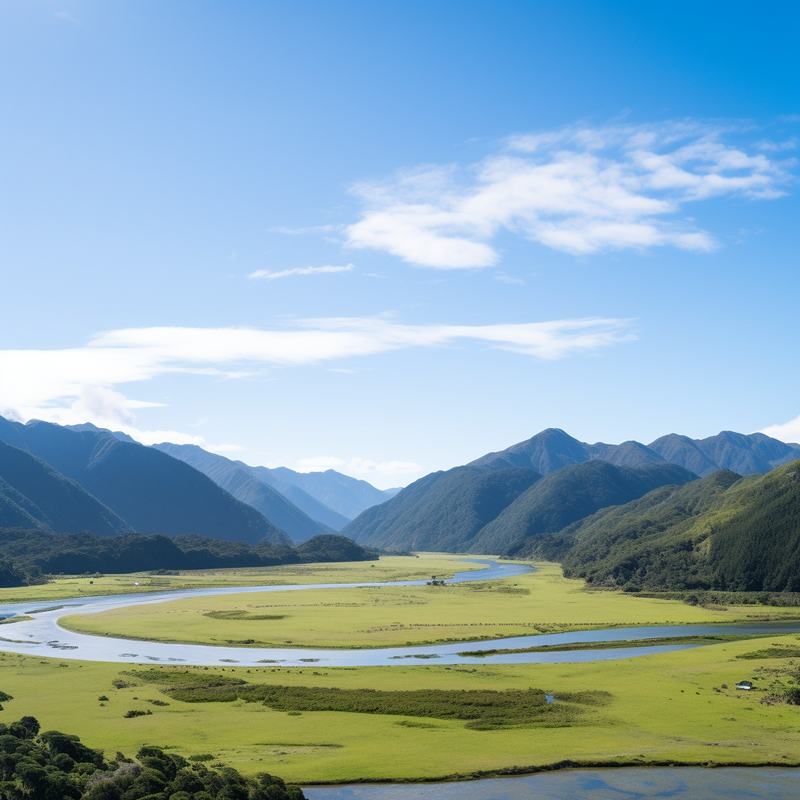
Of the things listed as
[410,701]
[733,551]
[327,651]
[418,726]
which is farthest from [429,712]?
[733,551]

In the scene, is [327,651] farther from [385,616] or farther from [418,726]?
[418,726]

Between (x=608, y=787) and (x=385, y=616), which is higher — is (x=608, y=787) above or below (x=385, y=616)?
above

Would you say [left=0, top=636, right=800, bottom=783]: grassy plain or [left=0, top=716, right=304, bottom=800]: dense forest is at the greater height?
[left=0, top=716, right=304, bottom=800]: dense forest

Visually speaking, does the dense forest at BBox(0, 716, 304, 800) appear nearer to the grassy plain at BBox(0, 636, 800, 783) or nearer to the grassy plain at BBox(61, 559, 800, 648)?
the grassy plain at BBox(0, 636, 800, 783)

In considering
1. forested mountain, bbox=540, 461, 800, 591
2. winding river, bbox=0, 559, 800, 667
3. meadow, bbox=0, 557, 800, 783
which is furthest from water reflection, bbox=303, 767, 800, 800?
forested mountain, bbox=540, 461, 800, 591

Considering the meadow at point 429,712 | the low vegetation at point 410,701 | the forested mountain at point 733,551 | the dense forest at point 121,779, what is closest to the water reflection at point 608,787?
the meadow at point 429,712

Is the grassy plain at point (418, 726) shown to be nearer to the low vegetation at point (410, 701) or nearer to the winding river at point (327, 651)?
the low vegetation at point (410, 701)
